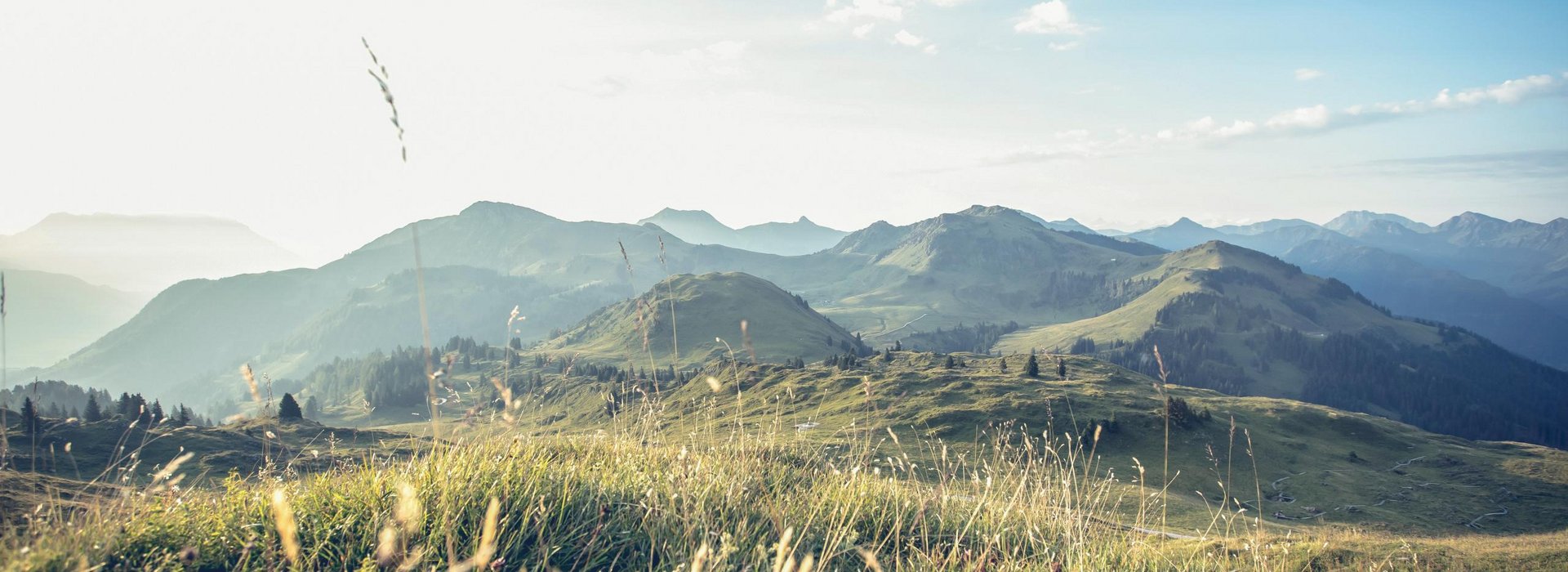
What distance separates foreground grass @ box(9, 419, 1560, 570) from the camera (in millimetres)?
5699

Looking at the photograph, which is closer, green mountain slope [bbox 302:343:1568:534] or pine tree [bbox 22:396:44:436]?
pine tree [bbox 22:396:44:436]

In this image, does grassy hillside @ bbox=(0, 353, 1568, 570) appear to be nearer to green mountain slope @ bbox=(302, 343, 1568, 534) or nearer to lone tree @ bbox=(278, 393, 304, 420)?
green mountain slope @ bbox=(302, 343, 1568, 534)

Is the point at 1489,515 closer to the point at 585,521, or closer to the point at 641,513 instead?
the point at 641,513

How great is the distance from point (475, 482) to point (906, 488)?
15.3ft

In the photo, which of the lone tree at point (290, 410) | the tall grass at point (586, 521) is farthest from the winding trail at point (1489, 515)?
the lone tree at point (290, 410)

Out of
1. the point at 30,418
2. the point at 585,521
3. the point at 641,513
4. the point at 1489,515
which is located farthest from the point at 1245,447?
the point at 30,418

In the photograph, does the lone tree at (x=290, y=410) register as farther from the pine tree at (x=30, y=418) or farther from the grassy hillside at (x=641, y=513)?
the grassy hillside at (x=641, y=513)

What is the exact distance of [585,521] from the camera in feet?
21.7

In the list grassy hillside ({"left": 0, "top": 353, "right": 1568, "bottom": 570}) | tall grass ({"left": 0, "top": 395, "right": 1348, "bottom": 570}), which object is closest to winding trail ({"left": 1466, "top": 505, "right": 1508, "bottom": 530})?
grassy hillside ({"left": 0, "top": 353, "right": 1568, "bottom": 570})

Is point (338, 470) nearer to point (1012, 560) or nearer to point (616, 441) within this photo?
point (616, 441)

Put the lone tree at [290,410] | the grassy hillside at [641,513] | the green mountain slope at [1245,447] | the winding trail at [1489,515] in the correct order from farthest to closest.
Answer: the lone tree at [290,410] → the green mountain slope at [1245,447] → the winding trail at [1489,515] → the grassy hillside at [641,513]

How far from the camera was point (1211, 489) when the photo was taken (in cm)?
6712

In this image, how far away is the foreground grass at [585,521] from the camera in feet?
18.7

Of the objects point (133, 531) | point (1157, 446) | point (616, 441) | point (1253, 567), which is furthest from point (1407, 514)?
point (133, 531)
